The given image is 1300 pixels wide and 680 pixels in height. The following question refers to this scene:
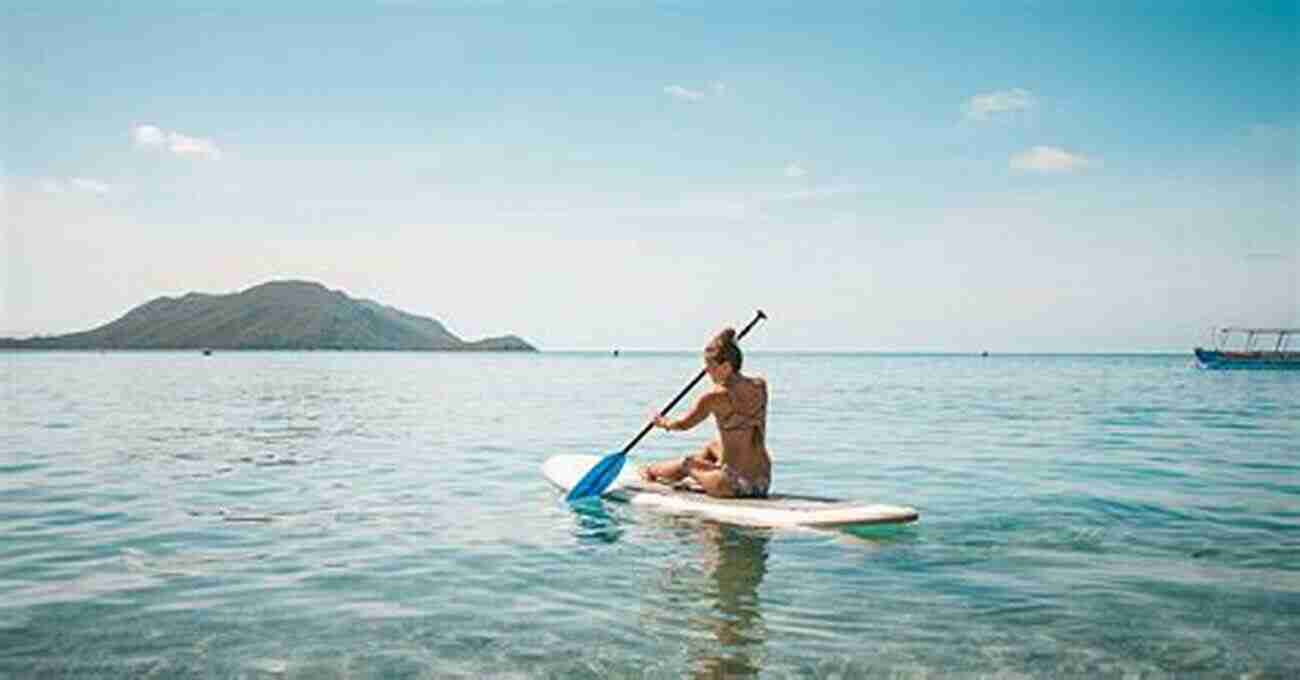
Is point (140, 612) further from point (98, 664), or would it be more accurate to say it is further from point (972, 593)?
point (972, 593)

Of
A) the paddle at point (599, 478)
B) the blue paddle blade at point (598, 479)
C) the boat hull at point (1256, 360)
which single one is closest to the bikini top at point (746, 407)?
the paddle at point (599, 478)

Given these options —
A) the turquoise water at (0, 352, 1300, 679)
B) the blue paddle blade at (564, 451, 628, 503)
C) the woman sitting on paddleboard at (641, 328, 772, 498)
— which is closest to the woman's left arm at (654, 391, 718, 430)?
the woman sitting on paddleboard at (641, 328, 772, 498)

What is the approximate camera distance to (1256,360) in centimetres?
9856

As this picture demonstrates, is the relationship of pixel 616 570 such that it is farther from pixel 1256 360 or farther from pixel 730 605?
pixel 1256 360

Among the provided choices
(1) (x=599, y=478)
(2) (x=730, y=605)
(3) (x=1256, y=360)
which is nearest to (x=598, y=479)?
(1) (x=599, y=478)

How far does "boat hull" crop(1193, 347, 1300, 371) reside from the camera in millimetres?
96938

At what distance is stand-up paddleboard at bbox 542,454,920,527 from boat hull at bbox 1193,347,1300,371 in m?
103

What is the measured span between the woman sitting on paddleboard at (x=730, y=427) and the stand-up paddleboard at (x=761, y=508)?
21 centimetres

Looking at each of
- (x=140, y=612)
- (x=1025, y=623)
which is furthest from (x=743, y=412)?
(x=140, y=612)

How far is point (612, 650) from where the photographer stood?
24.9 feet

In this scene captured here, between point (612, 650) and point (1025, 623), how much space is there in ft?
11.9

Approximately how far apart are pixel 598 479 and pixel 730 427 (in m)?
2.87

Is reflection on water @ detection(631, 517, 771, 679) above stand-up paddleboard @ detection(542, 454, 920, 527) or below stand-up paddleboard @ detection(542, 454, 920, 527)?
below

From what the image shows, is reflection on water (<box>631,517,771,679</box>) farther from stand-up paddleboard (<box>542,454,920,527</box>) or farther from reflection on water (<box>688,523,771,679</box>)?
stand-up paddleboard (<box>542,454,920,527</box>)
